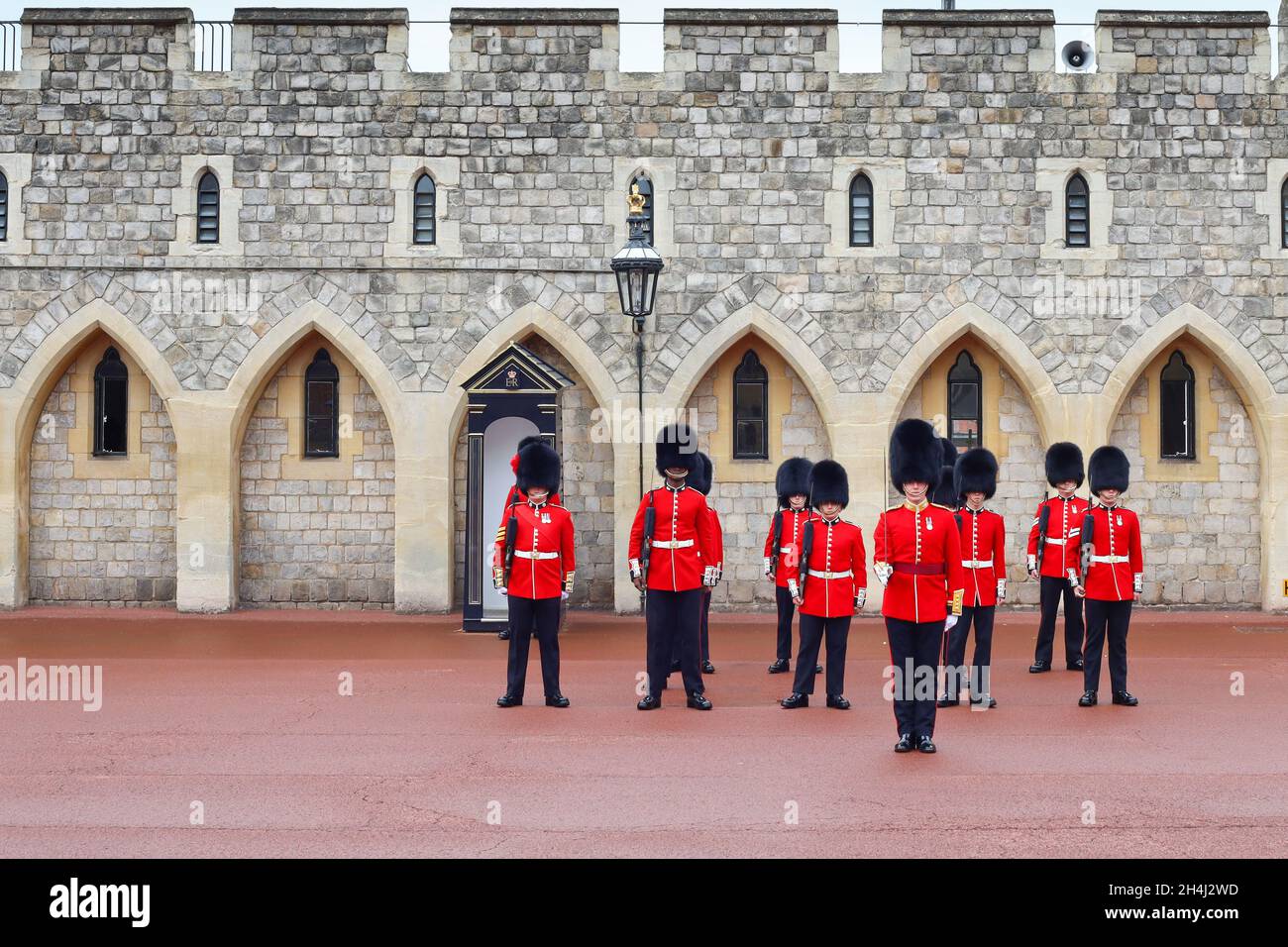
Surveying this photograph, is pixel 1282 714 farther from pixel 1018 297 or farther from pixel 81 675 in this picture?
pixel 81 675

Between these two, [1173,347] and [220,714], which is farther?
[1173,347]

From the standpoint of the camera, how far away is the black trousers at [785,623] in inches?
364

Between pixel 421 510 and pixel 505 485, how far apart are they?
3.81ft

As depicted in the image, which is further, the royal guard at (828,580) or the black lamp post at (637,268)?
the black lamp post at (637,268)

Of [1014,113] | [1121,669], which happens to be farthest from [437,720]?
[1014,113]

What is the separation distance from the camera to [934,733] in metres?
7.14

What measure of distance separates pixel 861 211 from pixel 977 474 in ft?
14.4

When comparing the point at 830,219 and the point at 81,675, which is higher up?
the point at 830,219

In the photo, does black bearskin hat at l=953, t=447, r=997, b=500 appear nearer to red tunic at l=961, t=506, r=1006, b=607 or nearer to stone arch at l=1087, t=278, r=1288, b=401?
red tunic at l=961, t=506, r=1006, b=607

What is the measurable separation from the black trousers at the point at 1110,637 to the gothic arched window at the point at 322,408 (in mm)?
6928

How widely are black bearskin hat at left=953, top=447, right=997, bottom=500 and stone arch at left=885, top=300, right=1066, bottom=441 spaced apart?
11.9 ft

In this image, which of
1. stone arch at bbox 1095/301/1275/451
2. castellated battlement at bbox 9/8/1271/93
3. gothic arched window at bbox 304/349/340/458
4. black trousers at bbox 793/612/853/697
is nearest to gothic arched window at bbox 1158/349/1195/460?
stone arch at bbox 1095/301/1275/451

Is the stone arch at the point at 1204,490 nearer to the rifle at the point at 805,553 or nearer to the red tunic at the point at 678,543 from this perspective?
the rifle at the point at 805,553

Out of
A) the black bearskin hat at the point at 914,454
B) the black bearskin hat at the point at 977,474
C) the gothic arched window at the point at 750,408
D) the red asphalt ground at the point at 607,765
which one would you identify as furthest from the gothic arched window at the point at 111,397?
the black bearskin hat at the point at 914,454
